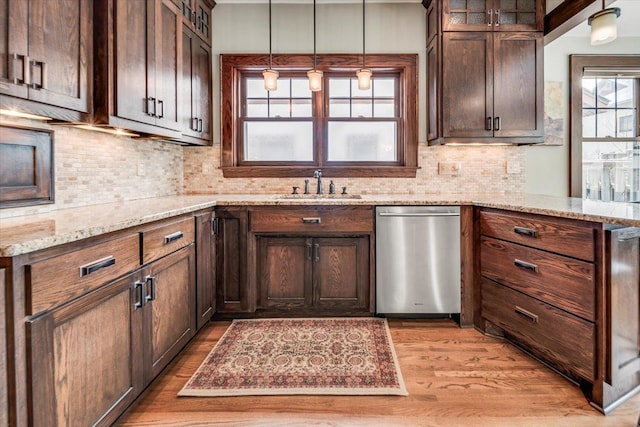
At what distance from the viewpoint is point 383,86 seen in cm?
359

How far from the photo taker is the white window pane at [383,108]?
11.8 ft

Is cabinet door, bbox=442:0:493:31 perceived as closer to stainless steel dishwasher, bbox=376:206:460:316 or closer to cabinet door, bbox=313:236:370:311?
stainless steel dishwasher, bbox=376:206:460:316

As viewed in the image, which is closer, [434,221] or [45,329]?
[45,329]

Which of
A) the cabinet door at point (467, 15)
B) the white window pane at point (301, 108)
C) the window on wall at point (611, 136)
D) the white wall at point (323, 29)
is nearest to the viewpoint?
the cabinet door at point (467, 15)

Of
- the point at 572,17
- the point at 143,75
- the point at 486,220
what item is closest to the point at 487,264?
the point at 486,220

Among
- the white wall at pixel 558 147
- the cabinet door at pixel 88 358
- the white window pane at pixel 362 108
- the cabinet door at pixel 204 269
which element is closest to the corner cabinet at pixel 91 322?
the cabinet door at pixel 88 358

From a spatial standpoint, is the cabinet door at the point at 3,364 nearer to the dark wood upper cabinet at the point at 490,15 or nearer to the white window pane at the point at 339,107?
the white window pane at the point at 339,107

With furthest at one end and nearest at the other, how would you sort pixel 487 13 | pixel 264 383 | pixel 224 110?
pixel 224 110 < pixel 487 13 < pixel 264 383

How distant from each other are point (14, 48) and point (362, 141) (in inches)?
105

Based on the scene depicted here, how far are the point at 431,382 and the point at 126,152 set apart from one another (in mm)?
2516

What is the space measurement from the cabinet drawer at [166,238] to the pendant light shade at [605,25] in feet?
8.77

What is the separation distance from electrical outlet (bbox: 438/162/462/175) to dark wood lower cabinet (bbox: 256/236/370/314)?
1165 millimetres

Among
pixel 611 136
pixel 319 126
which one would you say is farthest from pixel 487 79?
pixel 611 136

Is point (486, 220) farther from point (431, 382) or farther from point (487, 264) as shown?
point (431, 382)
